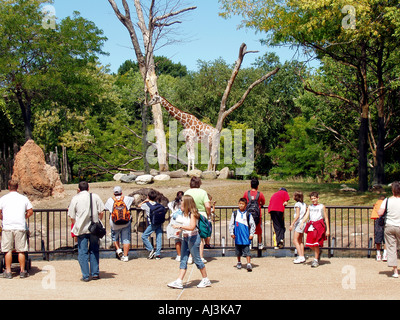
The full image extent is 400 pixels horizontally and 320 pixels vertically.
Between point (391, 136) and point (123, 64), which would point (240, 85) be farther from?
point (123, 64)

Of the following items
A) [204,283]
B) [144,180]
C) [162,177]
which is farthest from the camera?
[162,177]

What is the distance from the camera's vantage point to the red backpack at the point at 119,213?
12.1 m

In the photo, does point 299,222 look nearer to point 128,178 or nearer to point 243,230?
point 243,230

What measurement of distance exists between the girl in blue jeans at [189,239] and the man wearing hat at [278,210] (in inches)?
143

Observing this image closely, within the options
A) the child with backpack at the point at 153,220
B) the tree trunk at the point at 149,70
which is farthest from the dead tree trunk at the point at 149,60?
the child with backpack at the point at 153,220

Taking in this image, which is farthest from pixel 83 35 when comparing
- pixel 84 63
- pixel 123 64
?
pixel 123 64

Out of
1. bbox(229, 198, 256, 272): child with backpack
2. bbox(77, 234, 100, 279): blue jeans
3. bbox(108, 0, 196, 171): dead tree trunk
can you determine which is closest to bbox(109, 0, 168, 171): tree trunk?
bbox(108, 0, 196, 171): dead tree trunk

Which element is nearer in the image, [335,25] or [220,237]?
[220,237]

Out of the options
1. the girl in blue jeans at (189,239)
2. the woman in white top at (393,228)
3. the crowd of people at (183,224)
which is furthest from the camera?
the woman in white top at (393,228)

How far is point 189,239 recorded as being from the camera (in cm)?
942

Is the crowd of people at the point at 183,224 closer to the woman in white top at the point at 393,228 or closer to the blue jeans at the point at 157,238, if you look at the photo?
the woman in white top at the point at 393,228

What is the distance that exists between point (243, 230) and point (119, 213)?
2.82 m

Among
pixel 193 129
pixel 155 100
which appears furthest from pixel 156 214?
pixel 193 129

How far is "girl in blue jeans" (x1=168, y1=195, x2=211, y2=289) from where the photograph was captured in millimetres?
9320
